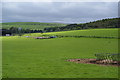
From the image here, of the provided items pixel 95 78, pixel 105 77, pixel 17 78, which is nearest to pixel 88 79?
pixel 95 78

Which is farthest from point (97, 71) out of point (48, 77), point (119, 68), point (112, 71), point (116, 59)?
point (116, 59)

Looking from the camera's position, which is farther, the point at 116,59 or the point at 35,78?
the point at 116,59

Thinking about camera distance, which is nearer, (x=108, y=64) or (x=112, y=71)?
→ (x=112, y=71)

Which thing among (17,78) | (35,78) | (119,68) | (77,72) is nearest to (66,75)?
(77,72)

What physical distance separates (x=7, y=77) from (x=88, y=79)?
6.44 metres

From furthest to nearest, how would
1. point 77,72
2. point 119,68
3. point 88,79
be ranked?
point 119,68
point 77,72
point 88,79

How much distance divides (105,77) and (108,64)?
19.6 feet

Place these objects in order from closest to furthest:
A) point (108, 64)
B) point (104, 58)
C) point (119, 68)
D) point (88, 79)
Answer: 1. point (88, 79)
2. point (119, 68)
3. point (108, 64)
4. point (104, 58)

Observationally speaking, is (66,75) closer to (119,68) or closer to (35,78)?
(35,78)

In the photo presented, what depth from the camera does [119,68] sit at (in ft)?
65.8

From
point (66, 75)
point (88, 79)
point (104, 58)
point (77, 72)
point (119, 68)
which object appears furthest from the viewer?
point (104, 58)

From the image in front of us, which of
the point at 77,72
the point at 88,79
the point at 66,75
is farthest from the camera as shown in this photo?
the point at 77,72

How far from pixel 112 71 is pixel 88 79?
4070 mm

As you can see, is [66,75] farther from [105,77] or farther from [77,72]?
[105,77]
